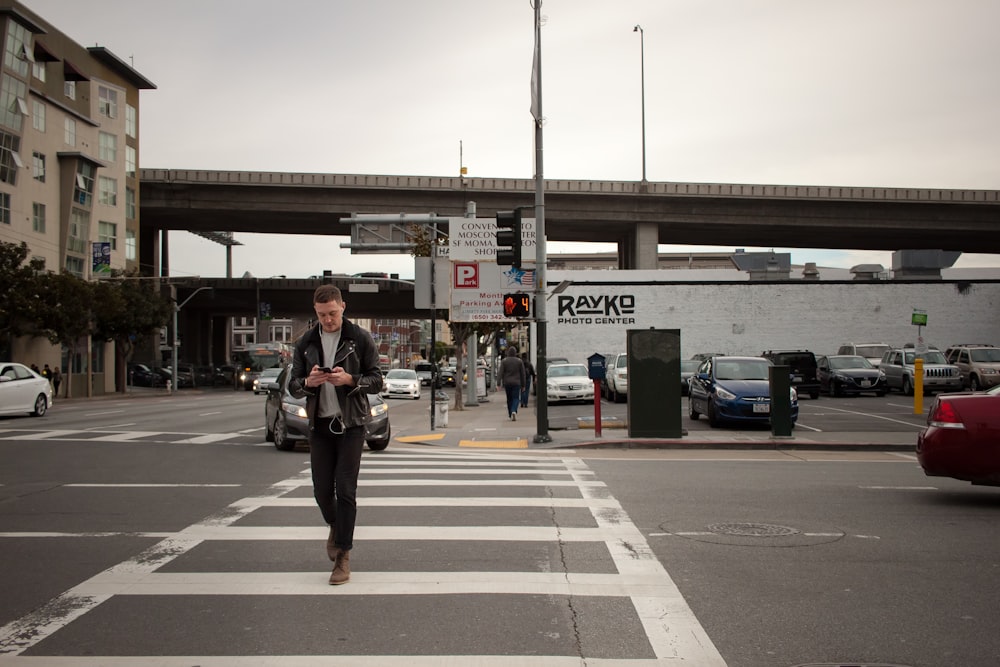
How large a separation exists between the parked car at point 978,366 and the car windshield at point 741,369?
15.3 metres

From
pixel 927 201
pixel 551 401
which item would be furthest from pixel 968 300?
pixel 551 401

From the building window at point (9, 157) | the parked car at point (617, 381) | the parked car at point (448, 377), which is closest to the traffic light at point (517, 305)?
the parked car at point (617, 381)

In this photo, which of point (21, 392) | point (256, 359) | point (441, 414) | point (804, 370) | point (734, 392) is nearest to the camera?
point (734, 392)

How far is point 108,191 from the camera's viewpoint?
5684 cm

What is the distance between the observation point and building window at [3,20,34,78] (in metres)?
45.4

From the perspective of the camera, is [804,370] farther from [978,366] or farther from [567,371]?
[567,371]

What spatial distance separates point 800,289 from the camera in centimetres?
4406

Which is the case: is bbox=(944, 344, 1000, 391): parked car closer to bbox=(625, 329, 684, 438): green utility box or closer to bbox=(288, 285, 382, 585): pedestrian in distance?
bbox=(625, 329, 684, 438): green utility box

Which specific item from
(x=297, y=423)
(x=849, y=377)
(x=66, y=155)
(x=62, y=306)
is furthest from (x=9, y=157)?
(x=849, y=377)

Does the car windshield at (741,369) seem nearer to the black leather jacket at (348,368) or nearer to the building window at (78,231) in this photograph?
the black leather jacket at (348,368)

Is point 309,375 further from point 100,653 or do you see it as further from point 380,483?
point 380,483

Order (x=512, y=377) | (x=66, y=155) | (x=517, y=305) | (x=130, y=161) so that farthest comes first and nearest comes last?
1. (x=130, y=161)
2. (x=66, y=155)
3. (x=512, y=377)
4. (x=517, y=305)

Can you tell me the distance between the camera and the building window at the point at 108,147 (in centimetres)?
5734

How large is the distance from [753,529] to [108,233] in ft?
187
